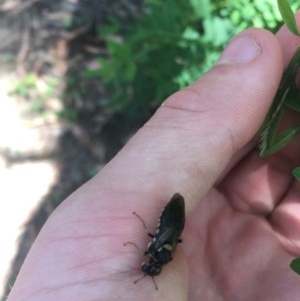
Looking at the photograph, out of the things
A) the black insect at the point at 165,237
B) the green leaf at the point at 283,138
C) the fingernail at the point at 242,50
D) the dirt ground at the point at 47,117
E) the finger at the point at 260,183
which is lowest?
the dirt ground at the point at 47,117

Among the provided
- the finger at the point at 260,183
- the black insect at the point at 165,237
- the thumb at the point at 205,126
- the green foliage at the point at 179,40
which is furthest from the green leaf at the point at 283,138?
the green foliage at the point at 179,40

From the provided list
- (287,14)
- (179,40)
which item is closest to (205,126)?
(287,14)

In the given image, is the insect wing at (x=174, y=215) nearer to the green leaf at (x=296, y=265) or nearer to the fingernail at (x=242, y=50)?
the green leaf at (x=296, y=265)

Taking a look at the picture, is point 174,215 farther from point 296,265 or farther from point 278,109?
point 278,109

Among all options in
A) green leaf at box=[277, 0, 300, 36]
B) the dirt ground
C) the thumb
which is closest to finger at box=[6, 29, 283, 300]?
the thumb

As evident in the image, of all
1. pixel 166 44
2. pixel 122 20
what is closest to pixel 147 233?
pixel 166 44
